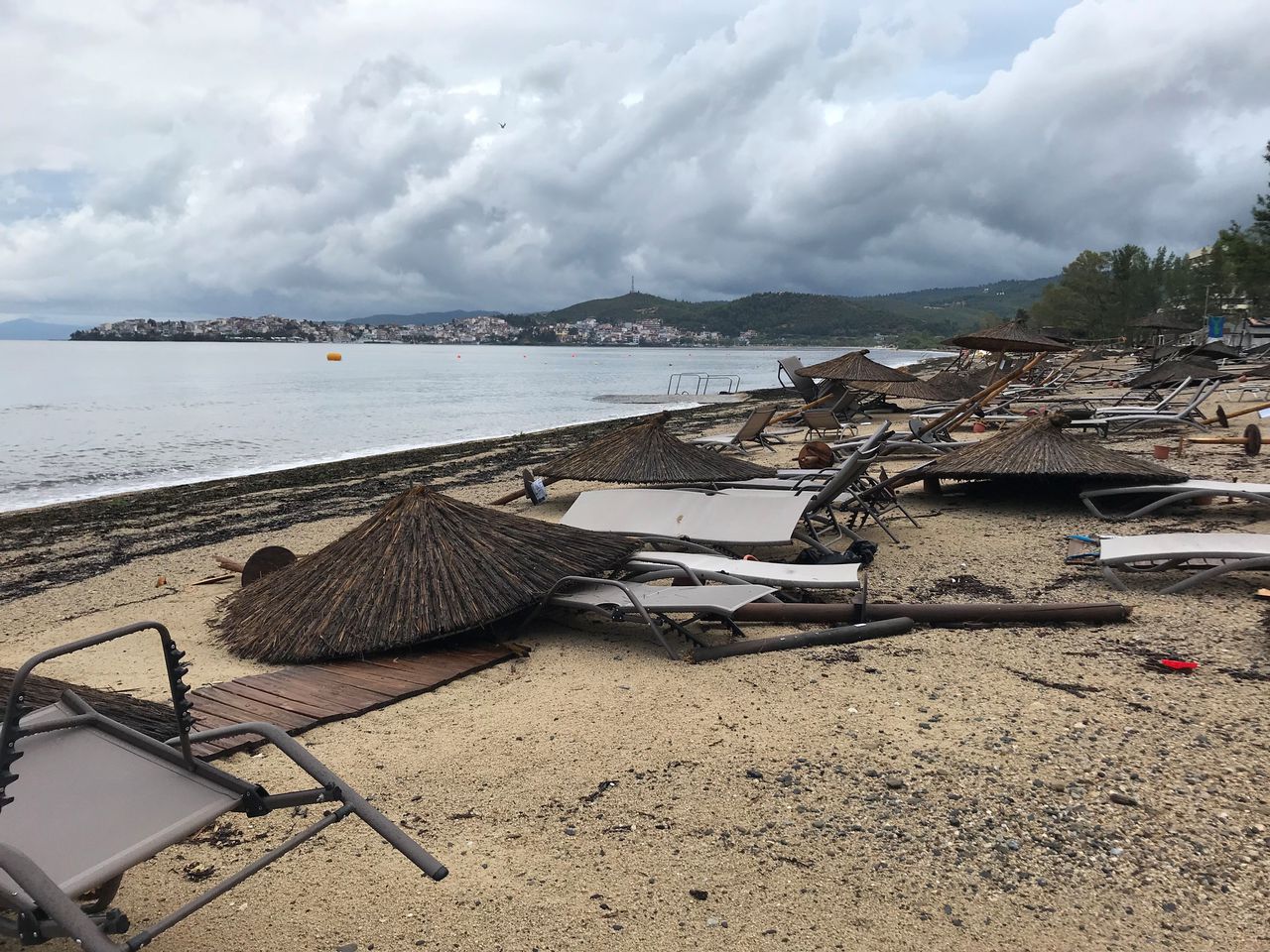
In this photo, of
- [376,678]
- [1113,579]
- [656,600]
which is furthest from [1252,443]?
[376,678]

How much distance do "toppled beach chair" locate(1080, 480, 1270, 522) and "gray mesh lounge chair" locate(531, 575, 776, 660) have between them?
4134 mm

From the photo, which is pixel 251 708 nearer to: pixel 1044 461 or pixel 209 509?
pixel 1044 461

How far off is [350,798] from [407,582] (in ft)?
9.04

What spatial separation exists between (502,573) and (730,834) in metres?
2.37

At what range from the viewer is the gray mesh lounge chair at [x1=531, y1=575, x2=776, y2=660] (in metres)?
4.48

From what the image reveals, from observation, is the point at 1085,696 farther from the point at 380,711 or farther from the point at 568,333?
the point at 568,333

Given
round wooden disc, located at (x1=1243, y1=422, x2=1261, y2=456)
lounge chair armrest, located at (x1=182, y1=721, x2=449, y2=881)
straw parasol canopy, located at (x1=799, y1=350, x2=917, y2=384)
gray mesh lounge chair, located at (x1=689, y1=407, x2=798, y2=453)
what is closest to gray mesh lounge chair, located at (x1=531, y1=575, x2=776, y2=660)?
lounge chair armrest, located at (x1=182, y1=721, x2=449, y2=881)

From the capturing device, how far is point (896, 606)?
488cm

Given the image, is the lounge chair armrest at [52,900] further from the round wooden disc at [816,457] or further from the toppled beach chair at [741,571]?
the round wooden disc at [816,457]

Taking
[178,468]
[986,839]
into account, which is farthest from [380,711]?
[178,468]

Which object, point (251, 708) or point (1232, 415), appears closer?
point (251, 708)

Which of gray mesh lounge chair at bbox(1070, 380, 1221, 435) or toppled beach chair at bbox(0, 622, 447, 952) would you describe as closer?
toppled beach chair at bbox(0, 622, 447, 952)

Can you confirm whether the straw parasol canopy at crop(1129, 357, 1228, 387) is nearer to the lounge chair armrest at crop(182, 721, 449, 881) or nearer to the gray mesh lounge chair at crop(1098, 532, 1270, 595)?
the gray mesh lounge chair at crop(1098, 532, 1270, 595)

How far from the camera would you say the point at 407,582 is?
15.6ft
